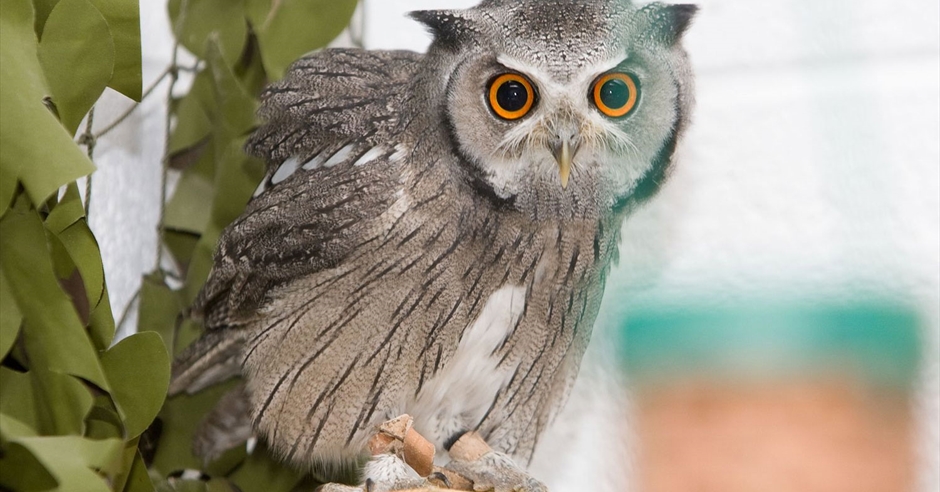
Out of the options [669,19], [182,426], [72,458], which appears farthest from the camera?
[182,426]

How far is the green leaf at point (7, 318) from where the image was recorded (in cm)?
70

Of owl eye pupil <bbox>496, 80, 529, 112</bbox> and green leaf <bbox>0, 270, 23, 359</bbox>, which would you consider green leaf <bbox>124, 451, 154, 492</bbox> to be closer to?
green leaf <bbox>0, 270, 23, 359</bbox>

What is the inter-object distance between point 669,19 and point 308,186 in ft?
1.37

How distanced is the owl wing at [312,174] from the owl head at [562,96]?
3.2 inches

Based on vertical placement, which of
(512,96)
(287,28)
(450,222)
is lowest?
(450,222)

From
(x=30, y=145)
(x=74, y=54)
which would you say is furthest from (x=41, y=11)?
(x=30, y=145)

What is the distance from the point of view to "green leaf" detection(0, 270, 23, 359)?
697mm

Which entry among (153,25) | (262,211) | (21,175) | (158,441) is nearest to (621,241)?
(262,211)

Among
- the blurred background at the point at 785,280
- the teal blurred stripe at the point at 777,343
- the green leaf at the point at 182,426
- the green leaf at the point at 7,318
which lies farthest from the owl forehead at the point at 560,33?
the green leaf at the point at 182,426

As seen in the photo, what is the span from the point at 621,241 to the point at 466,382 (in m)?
0.23

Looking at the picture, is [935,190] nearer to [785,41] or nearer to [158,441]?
[785,41]

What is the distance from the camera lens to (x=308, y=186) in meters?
0.84

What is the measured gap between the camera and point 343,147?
842 millimetres

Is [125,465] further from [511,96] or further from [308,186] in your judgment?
[511,96]
